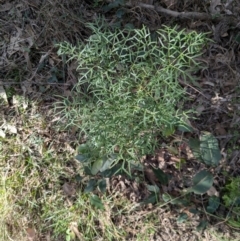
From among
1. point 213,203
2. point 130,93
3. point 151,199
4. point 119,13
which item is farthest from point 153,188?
point 119,13

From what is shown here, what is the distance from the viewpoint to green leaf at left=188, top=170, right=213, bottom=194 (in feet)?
6.95

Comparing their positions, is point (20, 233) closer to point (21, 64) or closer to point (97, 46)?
point (21, 64)

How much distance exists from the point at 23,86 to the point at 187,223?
4.10 feet

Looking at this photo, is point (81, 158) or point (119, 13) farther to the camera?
point (119, 13)

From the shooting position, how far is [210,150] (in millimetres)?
2145

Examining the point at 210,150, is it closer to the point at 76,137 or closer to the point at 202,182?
the point at 202,182

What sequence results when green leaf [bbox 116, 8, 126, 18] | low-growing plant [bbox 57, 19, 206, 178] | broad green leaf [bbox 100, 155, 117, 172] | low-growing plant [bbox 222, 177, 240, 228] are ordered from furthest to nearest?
1. green leaf [bbox 116, 8, 126, 18]
2. low-growing plant [bbox 222, 177, 240, 228]
3. broad green leaf [bbox 100, 155, 117, 172]
4. low-growing plant [bbox 57, 19, 206, 178]

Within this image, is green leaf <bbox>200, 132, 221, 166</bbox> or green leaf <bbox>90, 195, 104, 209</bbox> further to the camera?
green leaf <bbox>90, 195, 104, 209</bbox>

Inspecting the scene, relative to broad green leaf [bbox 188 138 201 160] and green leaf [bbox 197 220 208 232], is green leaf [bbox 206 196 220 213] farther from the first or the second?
broad green leaf [bbox 188 138 201 160]

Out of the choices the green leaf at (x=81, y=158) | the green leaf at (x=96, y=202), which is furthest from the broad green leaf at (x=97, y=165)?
the green leaf at (x=96, y=202)

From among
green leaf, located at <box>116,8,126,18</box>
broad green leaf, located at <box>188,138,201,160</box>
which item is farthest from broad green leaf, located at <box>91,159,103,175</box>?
green leaf, located at <box>116,8,126,18</box>

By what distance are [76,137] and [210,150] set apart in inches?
30.6

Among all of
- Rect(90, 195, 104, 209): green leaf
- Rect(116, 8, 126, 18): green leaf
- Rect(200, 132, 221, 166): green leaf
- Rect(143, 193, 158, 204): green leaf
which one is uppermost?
Rect(116, 8, 126, 18): green leaf

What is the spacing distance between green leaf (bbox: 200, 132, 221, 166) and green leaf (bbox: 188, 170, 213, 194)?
6 cm
